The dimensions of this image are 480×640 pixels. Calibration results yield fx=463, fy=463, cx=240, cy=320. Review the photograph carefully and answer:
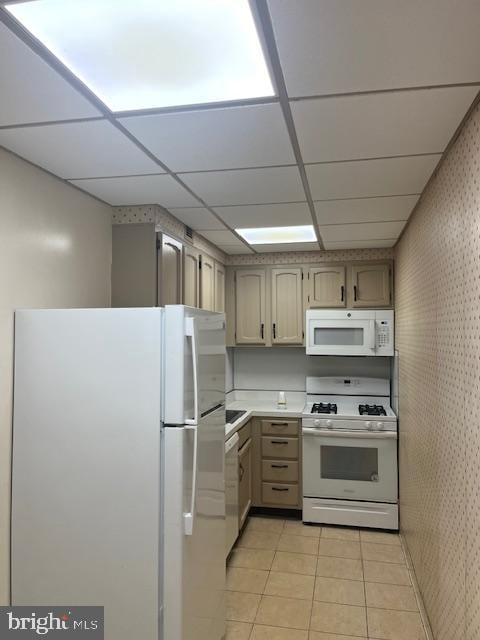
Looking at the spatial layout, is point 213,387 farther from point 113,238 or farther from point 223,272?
point 223,272

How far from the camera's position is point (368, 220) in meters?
3.06

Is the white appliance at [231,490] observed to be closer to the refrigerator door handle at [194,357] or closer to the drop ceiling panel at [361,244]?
the refrigerator door handle at [194,357]

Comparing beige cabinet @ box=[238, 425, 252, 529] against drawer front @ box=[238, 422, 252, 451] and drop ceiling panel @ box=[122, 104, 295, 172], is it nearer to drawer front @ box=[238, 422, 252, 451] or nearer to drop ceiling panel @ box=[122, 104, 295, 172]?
drawer front @ box=[238, 422, 252, 451]

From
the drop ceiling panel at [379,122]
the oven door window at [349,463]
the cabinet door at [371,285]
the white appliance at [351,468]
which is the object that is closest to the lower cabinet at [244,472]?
the white appliance at [351,468]

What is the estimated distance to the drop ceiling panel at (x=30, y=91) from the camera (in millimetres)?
1221

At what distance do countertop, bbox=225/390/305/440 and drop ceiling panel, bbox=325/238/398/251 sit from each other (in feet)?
4.83

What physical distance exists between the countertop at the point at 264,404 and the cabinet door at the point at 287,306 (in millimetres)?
626

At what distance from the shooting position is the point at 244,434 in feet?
12.4

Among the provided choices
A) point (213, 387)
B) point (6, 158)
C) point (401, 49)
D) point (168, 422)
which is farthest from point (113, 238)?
point (401, 49)

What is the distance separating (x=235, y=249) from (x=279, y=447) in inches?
70.4

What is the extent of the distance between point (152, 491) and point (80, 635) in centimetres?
63

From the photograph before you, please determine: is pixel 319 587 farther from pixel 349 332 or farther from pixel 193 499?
pixel 349 332

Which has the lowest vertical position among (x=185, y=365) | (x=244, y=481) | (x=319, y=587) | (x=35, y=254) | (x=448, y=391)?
(x=319, y=587)

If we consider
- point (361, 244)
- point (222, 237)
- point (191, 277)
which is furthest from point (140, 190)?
point (361, 244)
